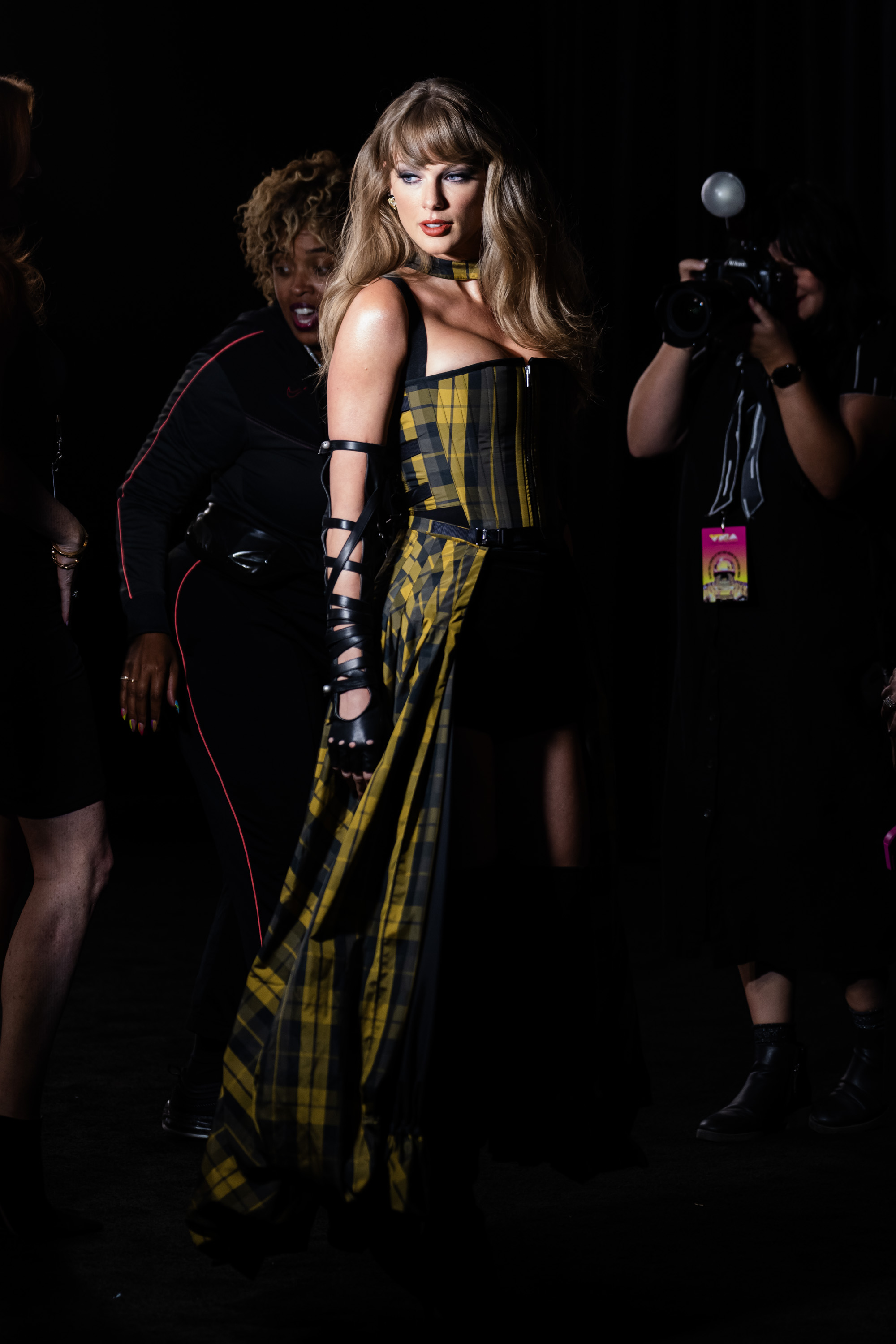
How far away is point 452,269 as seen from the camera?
1.77 meters

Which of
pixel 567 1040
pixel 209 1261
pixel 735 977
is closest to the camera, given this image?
pixel 567 1040

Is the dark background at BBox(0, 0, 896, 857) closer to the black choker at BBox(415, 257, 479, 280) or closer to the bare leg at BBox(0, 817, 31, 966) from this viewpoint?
the black choker at BBox(415, 257, 479, 280)

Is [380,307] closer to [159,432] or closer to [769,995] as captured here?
[159,432]

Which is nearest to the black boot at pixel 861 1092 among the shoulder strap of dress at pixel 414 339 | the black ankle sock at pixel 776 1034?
the black ankle sock at pixel 776 1034

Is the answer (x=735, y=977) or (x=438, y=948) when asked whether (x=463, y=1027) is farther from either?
(x=735, y=977)

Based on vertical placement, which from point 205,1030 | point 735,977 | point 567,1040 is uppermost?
point 567,1040

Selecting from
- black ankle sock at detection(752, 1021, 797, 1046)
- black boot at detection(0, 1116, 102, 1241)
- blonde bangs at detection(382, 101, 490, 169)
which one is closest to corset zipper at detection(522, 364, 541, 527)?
blonde bangs at detection(382, 101, 490, 169)

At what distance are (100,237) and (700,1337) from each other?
4.69m

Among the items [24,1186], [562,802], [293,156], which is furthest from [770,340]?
[293,156]

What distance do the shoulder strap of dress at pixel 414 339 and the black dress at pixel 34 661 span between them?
536 mm

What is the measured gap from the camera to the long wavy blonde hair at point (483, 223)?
172 cm

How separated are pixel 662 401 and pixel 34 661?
1080 mm

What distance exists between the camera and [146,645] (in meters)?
2.30

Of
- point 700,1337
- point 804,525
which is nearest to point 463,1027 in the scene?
point 700,1337
